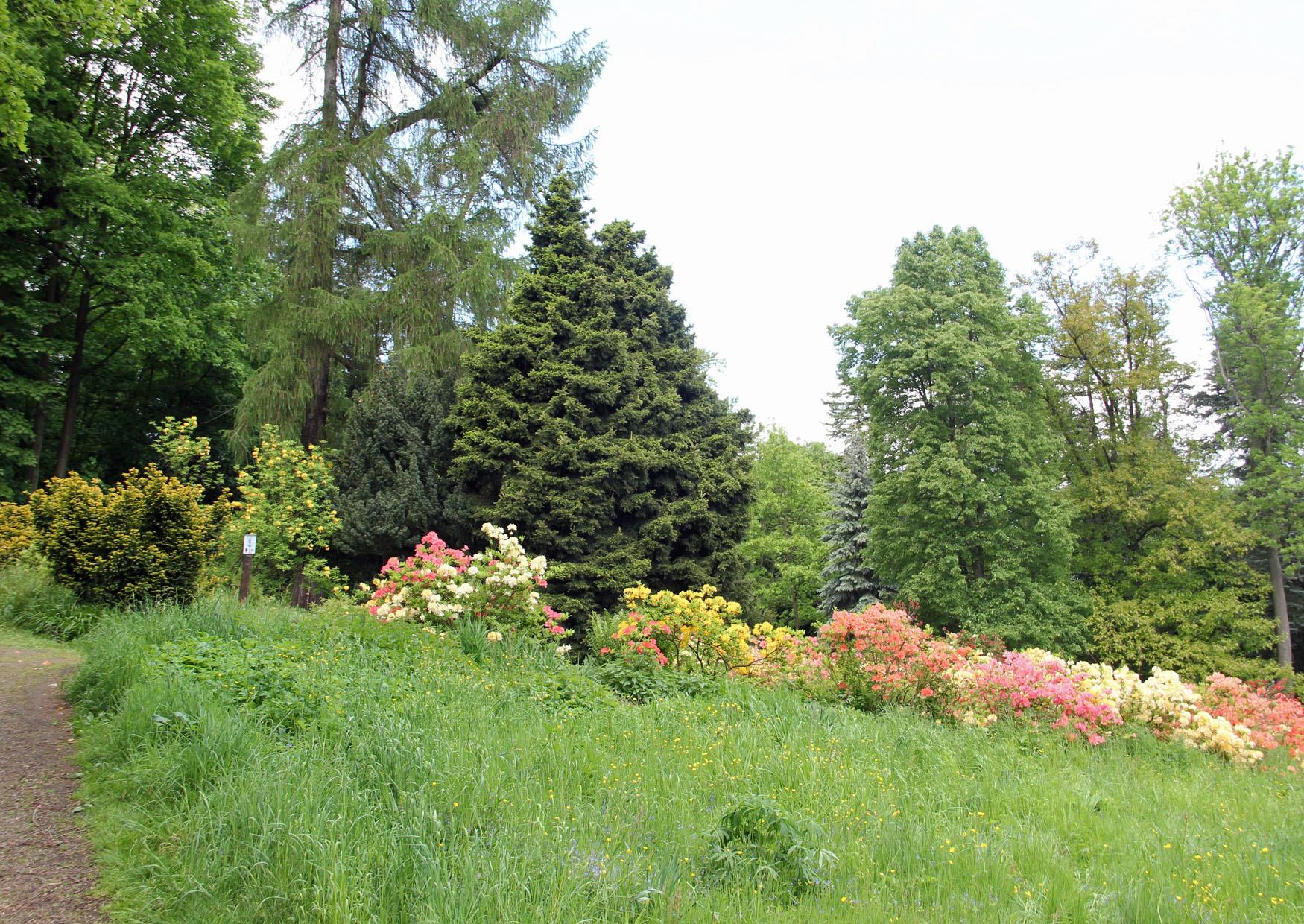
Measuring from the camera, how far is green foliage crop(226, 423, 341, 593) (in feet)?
44.9

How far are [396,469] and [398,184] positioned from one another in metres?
8.14

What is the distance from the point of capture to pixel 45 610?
8.62 metres

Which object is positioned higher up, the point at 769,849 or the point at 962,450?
the point at 962,450

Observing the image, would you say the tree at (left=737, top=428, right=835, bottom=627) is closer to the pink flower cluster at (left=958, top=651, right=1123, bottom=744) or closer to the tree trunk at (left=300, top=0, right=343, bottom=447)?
the tree trunk at (left=300, top=0, right=343, bottom=447)

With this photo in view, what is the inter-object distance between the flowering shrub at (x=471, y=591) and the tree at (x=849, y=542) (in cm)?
→ 1619

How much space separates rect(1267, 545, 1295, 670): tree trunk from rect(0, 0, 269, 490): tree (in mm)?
27241

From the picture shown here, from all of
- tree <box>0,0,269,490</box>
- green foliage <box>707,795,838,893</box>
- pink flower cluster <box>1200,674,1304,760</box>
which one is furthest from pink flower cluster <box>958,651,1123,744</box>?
tree <box>0,0,269,490</box>

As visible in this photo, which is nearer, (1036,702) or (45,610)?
(1036,702)

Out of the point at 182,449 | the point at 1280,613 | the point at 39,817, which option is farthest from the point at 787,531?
the point at 39,817

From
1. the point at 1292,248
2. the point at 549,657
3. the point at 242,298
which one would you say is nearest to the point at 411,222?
the point at 242,298

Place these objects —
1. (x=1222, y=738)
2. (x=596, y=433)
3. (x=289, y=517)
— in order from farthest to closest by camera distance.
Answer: (x=289, y=517), (x=596, y=433), (x=1222, y=738)

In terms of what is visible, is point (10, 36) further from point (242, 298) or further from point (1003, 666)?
point (1003, 666)

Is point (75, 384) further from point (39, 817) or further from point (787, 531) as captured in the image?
point (787, 531)

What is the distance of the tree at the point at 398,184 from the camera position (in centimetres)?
1627
